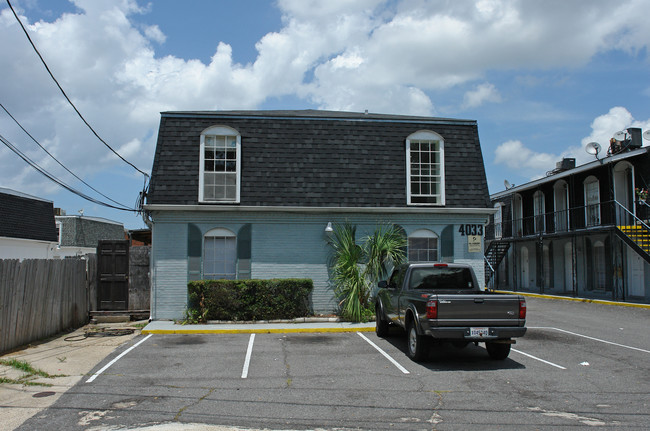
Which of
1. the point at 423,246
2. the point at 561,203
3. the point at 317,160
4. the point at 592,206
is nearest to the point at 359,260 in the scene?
the point at 423,246

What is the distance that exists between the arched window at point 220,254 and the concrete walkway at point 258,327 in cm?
155

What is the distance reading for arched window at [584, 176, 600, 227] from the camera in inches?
974

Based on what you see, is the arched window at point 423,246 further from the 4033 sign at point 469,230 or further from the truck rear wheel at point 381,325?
the truck rear wheel at point 381,325

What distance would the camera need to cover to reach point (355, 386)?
7.62 meters

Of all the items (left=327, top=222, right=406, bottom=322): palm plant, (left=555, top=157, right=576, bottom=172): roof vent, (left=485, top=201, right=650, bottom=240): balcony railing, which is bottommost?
(left=327, top=222, right=406, bottom=322): palm plant

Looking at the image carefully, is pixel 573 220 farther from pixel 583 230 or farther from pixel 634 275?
pixel 634 275

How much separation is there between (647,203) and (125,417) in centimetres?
2210

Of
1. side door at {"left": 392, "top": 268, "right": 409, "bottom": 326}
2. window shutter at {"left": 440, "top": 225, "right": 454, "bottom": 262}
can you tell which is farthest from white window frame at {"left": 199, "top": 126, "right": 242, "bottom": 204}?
window shutter at {"left": 440, "top": 225, "right": 454, "bottom": 262}

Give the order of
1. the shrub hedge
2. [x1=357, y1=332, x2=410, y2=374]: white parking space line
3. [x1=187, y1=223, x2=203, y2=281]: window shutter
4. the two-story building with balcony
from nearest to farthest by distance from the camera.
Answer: [x1=357, y1=332, x2=410, y2=374]: white parking space line → the shrub hedge → [x1=187, y1=223, x2=203, y2=281]: window shutter → the two-story building with balcony

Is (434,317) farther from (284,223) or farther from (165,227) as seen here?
(165,227)

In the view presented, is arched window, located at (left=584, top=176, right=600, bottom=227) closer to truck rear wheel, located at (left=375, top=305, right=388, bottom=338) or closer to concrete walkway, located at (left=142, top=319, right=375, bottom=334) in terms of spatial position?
concrete walkway, located at (left=142, top=319, right=375, bottom=334)

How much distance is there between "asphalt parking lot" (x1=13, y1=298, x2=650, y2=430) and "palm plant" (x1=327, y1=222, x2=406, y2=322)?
89.1 inches

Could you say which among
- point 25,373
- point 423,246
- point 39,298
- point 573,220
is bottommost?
point 25,373

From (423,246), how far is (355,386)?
319 inches
